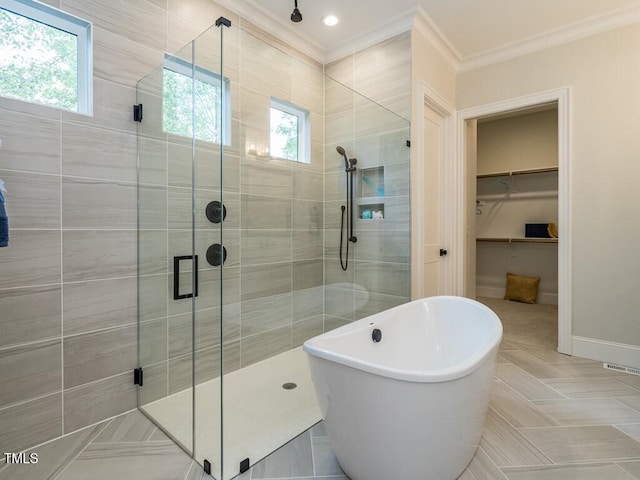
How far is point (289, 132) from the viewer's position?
9.23 ft

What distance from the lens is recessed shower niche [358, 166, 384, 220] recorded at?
9.32 feet

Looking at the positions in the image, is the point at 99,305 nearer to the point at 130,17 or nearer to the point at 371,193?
the point at 130,17

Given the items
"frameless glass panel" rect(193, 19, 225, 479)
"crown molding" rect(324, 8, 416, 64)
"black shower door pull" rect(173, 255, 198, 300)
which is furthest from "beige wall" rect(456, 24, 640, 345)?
"black shower door pull" rect(173, 255, 198, 300)

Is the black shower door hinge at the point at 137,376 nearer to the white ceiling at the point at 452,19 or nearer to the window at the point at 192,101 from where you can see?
the window at the point at 192,101

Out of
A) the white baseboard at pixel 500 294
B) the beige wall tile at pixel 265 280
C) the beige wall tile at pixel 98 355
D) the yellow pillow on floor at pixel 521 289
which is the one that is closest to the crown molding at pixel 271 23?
the beige wall tile at pixel 265 280

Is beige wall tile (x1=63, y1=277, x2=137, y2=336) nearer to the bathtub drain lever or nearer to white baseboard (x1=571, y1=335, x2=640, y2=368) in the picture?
the bathtub drain lever

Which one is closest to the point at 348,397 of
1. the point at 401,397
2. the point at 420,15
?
the point at 401,397

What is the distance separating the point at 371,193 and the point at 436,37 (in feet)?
4.86

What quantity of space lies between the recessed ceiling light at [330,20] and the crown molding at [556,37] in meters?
1.42

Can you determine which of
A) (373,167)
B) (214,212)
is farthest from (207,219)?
(373,167)

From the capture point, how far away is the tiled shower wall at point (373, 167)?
109 inches

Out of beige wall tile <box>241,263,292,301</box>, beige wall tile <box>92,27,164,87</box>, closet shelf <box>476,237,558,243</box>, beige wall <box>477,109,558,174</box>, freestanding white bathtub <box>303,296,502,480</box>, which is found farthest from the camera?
beige wall <box>477,109,558,174</box>

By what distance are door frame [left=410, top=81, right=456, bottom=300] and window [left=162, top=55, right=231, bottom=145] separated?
5.49 ft

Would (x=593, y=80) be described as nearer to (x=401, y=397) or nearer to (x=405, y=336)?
(x=405, y=336)
